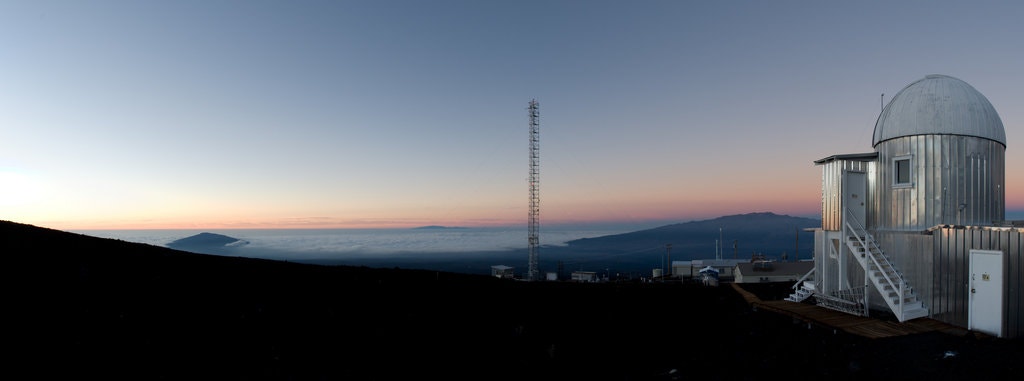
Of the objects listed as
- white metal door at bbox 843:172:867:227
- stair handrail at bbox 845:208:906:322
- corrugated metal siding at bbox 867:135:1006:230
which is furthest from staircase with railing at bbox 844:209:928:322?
corrugated metal siding at bbox 867:135:1006:230

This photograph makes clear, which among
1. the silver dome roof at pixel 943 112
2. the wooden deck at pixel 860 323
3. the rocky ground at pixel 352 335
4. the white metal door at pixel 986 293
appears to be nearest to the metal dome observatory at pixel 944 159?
the silver dome roof at pixel 943 112

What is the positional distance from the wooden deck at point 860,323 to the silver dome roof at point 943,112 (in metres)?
5.79

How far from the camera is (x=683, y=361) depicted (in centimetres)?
926

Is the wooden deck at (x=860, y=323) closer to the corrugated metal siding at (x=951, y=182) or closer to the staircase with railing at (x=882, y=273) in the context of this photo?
the staircase with railing at (x=882, y=273)

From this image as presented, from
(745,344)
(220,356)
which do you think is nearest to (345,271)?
(220,356)

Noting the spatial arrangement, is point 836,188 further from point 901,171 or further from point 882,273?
point 882,273

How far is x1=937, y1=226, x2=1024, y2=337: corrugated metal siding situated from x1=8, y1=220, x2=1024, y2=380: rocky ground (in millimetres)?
979

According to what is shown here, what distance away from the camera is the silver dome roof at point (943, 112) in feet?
44.5

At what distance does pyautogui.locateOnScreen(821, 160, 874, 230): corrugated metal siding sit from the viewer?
1516cm

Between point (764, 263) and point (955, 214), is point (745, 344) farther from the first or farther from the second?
point (764, 263)

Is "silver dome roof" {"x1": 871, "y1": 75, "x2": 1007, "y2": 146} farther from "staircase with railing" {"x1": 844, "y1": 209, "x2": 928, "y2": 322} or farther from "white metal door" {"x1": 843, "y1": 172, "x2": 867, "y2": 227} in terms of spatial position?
"staircase with railing" {"x1": 844, "y1": 209, "x2": 928, "y2": 322}

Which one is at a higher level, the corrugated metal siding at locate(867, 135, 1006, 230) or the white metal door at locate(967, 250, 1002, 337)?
the corrugated metal siding at locate(867, 135, 1006, 230)

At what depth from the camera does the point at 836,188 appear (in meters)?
15.4

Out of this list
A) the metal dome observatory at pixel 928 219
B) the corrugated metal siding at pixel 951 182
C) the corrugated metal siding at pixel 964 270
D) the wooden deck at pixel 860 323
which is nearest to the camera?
the corrugated metal siding at pixel 964 270
